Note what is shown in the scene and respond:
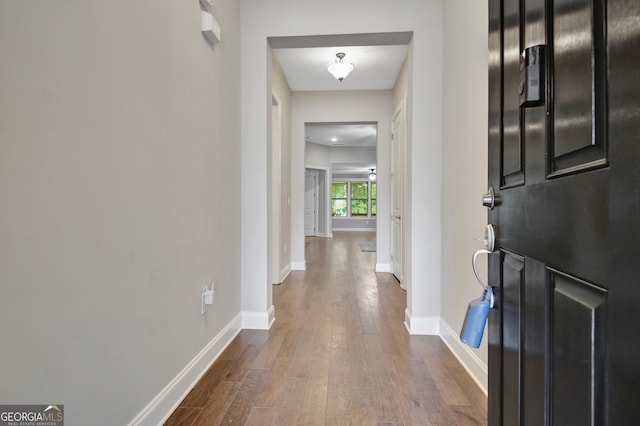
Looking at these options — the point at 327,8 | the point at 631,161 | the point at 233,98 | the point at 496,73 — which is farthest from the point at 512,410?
the point at 327,8

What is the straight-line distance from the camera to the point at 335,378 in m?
1.81

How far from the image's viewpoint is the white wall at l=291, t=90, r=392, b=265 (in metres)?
4.79

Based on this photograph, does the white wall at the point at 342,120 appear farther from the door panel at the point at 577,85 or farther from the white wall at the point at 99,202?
the door panel at the point at 577,85

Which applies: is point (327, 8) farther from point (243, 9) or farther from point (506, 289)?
point (506, 289)

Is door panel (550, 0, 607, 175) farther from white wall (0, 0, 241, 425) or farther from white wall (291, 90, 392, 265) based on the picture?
white wall (291, 90, 392, 265)

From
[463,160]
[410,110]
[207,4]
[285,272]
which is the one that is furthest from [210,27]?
[285,272]

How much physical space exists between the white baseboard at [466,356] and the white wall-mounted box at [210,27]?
2.44m

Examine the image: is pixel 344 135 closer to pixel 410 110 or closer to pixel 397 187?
pixel 397 187

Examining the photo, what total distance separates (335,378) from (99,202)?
148cm

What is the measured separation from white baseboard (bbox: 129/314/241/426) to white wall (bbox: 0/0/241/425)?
0.05m

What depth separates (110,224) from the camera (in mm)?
1121

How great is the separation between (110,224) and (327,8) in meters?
2.28

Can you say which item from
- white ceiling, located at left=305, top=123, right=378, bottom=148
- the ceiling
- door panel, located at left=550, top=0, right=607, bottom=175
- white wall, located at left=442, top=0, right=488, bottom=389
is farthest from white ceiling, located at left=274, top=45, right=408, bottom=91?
door panel, located at left=550, top=0, right=607, bottom=175

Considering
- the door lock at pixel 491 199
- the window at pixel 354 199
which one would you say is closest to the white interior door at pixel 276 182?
the door lock at pixel 491 199
